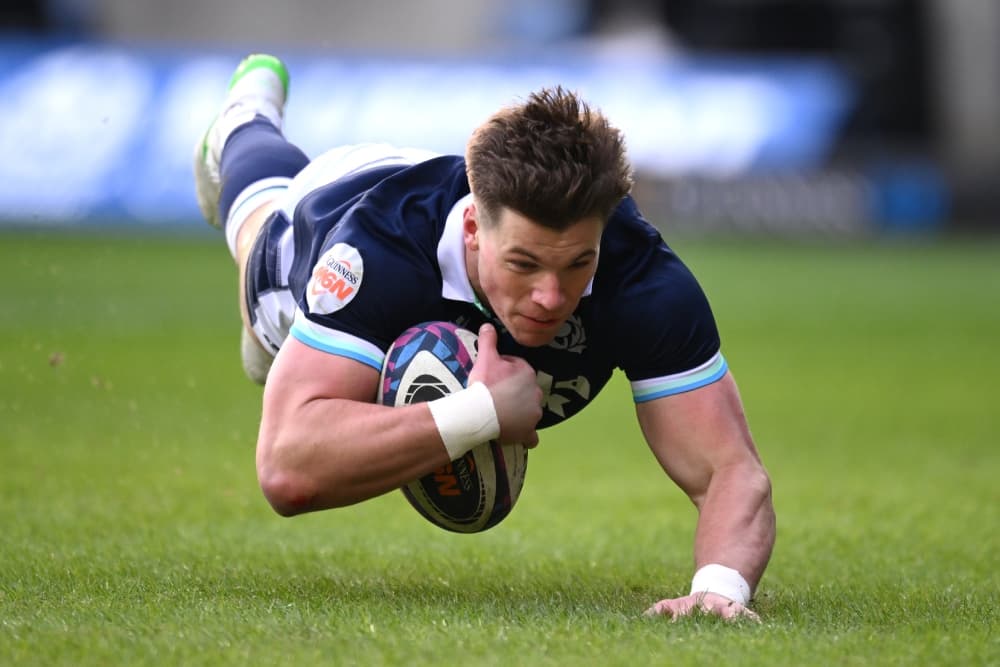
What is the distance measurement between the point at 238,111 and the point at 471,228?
2.77 metres

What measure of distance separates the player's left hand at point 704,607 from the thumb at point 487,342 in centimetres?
94

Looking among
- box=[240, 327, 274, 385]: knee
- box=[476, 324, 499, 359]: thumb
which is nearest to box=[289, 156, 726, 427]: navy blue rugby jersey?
box=[476, 324, 499, 359]: thumb

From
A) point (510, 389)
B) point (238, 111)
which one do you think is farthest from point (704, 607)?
point (238, 111)

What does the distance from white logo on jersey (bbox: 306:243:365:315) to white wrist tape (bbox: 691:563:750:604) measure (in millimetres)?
1411

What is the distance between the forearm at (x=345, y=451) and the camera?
183 inches

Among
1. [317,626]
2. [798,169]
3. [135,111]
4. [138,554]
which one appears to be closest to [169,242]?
[135,111]

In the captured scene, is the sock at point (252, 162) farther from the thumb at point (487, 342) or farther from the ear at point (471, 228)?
the thumb at point (487, 342)

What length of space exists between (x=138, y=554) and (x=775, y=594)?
7.74 ft

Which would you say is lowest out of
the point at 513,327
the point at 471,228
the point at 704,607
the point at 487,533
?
the point at 487,533

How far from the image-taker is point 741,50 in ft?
103

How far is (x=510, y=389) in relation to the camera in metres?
4.75

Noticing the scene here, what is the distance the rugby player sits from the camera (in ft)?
15.3

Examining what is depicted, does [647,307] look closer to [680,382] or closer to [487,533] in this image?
[680,382]

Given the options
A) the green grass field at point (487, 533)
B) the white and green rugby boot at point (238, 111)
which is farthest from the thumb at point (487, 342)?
the white and green rugby boot at point (238, 111)
